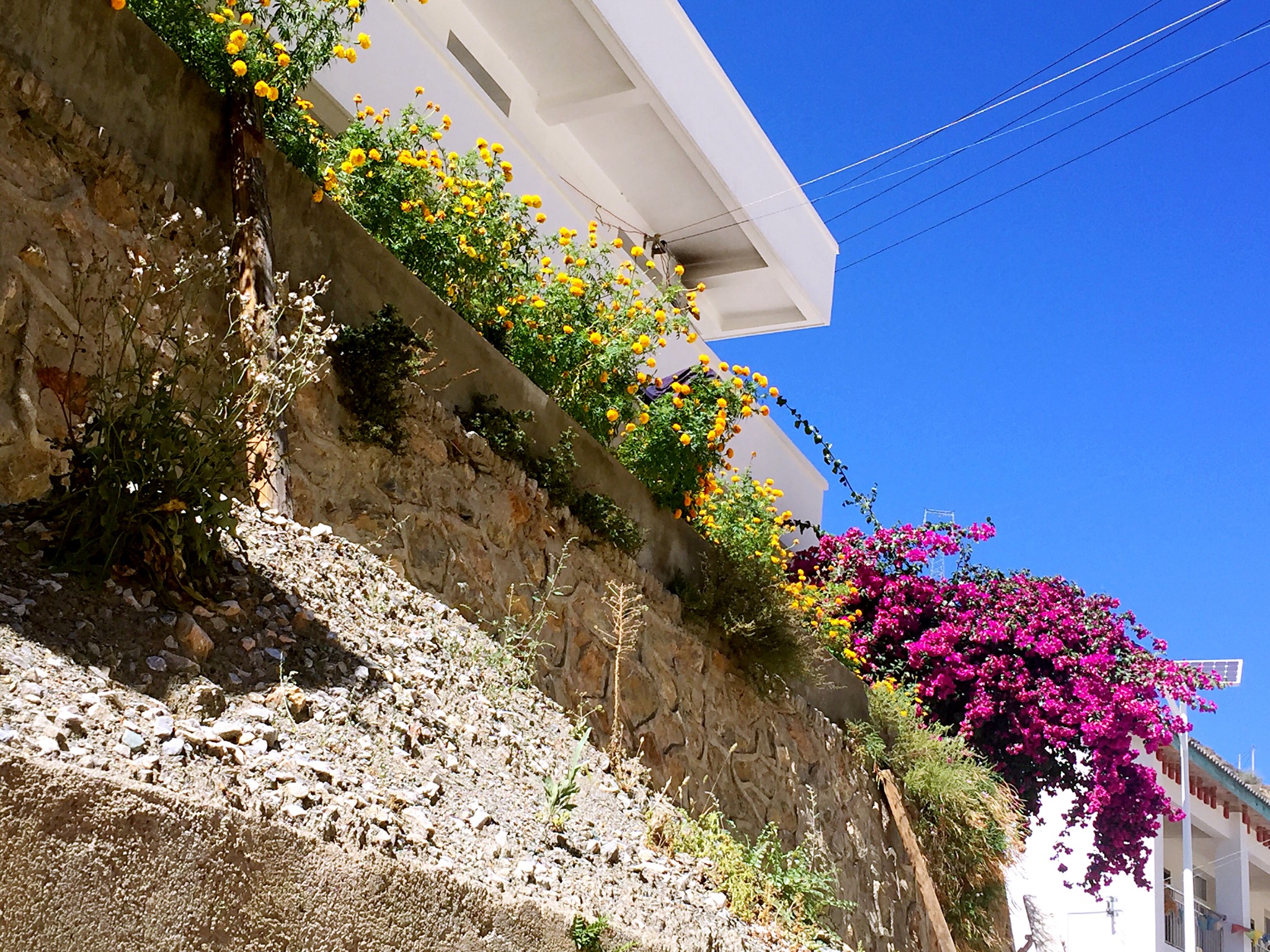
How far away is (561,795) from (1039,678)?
26.0ft

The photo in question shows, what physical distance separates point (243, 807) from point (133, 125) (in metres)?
3.11

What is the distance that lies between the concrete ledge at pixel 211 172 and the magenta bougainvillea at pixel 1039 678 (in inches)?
209

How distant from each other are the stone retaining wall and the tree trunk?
0.11 meters

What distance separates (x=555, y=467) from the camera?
20.8 feet

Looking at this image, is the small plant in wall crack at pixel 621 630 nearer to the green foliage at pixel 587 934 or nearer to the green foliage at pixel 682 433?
the green foliage at pixel 682 433

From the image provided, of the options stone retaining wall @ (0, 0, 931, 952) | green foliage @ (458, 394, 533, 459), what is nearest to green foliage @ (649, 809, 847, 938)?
stone retaining wall @ (0, 0, 931, 952)

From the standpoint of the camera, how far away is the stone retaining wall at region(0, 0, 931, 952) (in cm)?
405

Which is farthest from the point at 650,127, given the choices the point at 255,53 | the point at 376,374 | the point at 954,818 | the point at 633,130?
the point at 954,818

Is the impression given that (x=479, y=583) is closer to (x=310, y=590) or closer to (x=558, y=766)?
(x=558, y=766)

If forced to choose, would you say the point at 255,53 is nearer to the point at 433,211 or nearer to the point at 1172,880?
the point at 433,211

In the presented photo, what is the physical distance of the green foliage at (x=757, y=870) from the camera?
500 centimetres

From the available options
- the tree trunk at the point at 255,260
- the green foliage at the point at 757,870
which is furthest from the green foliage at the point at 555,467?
the green foliage at the point at 757,870

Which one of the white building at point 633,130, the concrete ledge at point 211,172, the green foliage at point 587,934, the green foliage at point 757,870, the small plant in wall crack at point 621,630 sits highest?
the white building at point 633,130

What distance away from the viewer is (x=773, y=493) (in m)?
9.12
